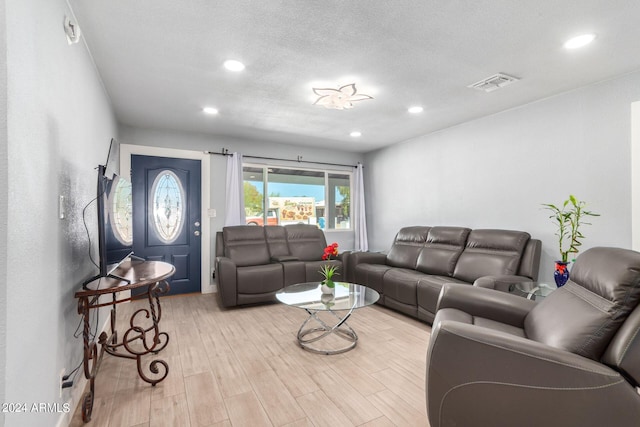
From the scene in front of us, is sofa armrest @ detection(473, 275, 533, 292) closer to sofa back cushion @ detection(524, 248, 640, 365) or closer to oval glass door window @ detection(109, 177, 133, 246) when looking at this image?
sofa back cushion @ detection(524, 248, 640, 365)

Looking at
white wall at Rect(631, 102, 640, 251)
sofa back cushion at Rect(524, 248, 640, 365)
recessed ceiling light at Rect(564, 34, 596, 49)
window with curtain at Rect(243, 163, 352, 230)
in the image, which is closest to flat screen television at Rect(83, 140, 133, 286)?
sofa back cushion at Rect(524, 248, 640, 365)

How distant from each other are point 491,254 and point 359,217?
9.13ft

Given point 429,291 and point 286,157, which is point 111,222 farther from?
point 286,157

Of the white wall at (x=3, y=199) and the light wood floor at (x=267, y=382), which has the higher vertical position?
the white wall at (x=3, y=199)

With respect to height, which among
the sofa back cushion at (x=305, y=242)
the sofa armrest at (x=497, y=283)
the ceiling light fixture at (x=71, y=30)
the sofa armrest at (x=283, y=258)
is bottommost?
the sofa armrest at (x=497, y=283)

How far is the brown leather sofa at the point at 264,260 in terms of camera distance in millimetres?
A: 3615

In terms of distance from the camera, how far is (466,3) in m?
1.74

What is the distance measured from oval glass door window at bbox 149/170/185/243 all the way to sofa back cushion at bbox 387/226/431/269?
10.4ft

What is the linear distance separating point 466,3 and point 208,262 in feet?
14.1

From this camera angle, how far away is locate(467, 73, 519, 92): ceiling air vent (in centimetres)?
267

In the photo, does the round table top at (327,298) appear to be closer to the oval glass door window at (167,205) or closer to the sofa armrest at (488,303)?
the sofa armrest at (488,303)

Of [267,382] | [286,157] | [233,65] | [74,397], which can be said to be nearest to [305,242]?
[286,157]

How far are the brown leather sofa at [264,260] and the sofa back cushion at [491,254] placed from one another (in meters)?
1.65

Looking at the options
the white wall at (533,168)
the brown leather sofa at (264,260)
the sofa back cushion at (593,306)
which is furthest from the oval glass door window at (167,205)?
the sofa back cushion at (593,306)
